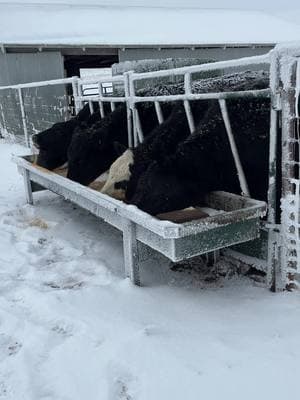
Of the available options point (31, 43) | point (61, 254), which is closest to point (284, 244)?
point (61, 254)

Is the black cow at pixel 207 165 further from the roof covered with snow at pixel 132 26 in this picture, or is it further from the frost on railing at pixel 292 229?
the roof covered with snow at pixel 132 26

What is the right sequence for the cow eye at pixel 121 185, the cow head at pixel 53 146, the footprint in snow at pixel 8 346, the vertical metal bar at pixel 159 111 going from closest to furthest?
the footprint in snow at pixel 8 346 → the cow eye at pixel 121 185 → the vertical metal bar at pixel 159 111 → the cow head at pixel 53 146

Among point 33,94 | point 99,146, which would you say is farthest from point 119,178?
point 33,94

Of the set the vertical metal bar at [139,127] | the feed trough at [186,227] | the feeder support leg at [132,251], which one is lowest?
the feeder support leg at [132,251]

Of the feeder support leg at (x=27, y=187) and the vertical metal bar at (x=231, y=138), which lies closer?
the vertical metal bar at (x=231, y=138)

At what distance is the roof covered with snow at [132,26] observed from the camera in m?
13.0

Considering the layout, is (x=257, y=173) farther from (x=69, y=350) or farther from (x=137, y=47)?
(x=137, y=47)

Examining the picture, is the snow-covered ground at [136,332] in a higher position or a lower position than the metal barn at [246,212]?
lower

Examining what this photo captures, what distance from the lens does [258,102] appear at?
9.41 feet

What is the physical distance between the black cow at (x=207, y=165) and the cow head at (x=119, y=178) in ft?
1.99

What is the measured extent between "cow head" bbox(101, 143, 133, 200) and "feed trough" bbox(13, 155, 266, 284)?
228 mm

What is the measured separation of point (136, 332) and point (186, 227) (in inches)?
26.2

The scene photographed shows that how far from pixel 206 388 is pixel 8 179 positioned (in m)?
5.68

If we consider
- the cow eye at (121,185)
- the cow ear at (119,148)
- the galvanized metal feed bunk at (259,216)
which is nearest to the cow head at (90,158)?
the cow ear at (119,148)
